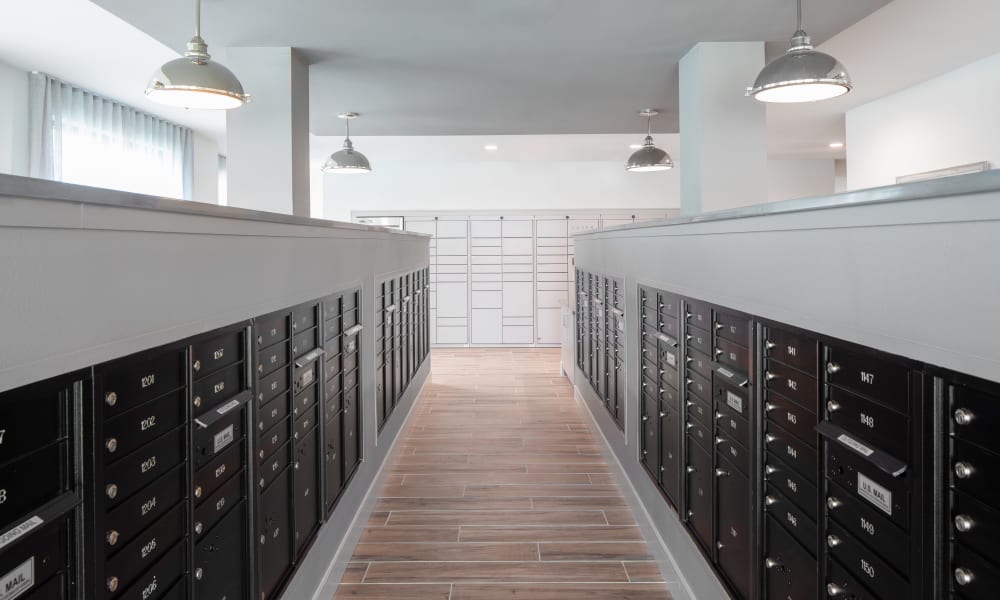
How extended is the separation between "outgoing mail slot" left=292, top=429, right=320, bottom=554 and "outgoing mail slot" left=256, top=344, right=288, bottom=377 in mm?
303

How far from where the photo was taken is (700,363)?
1.92 m

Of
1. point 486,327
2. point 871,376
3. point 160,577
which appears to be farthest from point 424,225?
point 871,376

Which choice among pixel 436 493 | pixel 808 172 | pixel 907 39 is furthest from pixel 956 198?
pixel 808 172

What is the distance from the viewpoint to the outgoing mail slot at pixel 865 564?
957 mm

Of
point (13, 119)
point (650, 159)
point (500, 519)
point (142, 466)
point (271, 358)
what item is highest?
point (13, 119)

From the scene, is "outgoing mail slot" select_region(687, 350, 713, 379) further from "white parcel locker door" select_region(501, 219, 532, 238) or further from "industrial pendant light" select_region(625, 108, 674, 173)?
"white parcel locker door" select_region(501, 219, 532, 238)

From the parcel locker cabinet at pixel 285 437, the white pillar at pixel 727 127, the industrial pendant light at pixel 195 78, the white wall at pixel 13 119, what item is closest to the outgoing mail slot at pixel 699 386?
the parcel locker cabinet at pixel 285 437

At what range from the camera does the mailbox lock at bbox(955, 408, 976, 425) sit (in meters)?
0.80

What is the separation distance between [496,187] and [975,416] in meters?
7.98

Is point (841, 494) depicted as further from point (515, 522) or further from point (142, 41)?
point (142, 41)

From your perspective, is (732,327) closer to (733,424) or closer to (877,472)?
(733,424)

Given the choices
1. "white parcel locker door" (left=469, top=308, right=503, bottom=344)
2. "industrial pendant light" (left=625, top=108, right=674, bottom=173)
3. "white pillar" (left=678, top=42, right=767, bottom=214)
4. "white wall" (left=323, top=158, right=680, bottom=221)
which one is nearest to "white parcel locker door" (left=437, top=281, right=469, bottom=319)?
"white parcel locker door" (left=469, top=308, right=503, bottom=344)

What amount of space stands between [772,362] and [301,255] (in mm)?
1254

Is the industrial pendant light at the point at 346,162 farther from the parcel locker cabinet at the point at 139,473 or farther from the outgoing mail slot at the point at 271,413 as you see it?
the parcel locker cabinet at the point at 139,473
